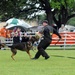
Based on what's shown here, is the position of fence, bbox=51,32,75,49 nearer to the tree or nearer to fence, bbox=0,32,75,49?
fence, bbox=0,32,75,49

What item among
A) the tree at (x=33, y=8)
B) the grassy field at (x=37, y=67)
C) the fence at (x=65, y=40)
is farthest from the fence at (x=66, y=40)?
the tree at (x=33, y=8)

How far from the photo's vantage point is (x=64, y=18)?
180 ft

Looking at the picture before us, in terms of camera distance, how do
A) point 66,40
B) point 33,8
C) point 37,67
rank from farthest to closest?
point 33,8 → point 66,40 → point 37,67

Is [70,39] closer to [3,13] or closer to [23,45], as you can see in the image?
[23,45]

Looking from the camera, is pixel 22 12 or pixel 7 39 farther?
pixel 22 12

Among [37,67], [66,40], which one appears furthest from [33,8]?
[37,67]

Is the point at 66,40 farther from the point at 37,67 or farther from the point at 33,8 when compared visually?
the point at 33,8

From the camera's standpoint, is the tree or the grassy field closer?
the grassy field

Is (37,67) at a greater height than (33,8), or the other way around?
(37,67)

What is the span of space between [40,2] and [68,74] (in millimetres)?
40641

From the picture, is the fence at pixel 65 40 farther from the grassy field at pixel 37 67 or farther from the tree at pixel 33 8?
the tree at pixel 33 8

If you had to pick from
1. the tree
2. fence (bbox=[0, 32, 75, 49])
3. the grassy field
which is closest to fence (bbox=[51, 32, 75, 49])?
fence (bbox=[0, 32, 75, 49])

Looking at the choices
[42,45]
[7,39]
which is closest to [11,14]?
[7,39]

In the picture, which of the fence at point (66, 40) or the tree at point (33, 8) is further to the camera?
the tree at point (33, 8)
